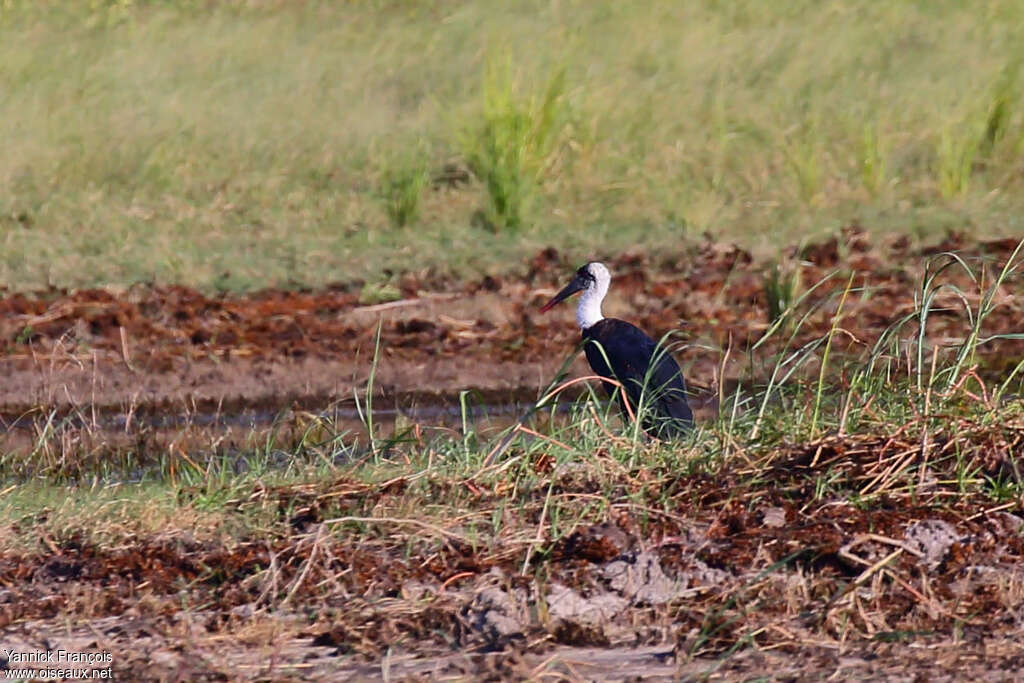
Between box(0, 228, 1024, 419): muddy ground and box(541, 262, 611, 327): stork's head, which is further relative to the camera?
box(0, 228, 1024, 419): muddy ground

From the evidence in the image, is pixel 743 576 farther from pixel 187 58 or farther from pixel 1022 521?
pixel 187 58

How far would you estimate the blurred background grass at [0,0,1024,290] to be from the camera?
995 centimetres

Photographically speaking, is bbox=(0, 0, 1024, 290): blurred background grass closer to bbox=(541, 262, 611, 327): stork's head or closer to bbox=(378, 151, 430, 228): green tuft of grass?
bbox=(378, 151, 430, 228): green tuft of grass

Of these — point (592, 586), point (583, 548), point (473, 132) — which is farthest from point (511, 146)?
point (592, 586)

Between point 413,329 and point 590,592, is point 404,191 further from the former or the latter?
point 590,592

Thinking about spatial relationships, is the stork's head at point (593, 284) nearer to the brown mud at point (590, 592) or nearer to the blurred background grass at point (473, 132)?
the blurred background grass at point (473, 132)

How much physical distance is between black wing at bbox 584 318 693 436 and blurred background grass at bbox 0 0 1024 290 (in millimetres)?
2687

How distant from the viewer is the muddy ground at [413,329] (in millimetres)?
8023

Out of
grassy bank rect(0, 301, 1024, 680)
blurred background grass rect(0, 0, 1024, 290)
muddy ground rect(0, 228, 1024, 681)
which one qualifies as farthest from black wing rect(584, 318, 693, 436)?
blurred background grass rect(0, 0, 1024, 290)

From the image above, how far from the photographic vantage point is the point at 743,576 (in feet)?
12.9

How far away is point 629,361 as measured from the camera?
6.51 meters

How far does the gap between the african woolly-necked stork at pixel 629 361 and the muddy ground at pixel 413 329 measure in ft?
2.16

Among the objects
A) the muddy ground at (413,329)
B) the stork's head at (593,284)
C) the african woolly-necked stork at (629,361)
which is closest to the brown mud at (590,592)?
the african woolly-necked stork at (629,361)

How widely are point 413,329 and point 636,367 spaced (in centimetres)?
242
